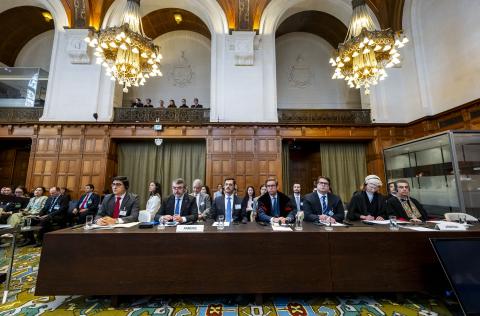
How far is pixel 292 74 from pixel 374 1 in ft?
12.6

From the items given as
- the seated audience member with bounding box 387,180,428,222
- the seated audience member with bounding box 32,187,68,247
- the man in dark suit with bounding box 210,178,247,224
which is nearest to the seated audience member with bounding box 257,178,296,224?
the man in dark suit with bounding box 210,178,247,224

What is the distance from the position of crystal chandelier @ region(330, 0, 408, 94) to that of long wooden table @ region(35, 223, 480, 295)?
397cm

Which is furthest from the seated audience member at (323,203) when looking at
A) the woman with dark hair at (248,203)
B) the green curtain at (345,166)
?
the green curtain at (345,166)

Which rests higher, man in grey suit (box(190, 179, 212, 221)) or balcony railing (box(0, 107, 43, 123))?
balcony railing (box(0, 107, 43, 123))

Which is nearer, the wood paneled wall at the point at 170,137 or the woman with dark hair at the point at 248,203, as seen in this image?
the woman with dark hair at the point at 248,203

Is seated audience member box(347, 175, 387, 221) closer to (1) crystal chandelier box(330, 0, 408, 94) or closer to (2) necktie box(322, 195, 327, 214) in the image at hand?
(2) necktie box(322, 195, 327, 214)

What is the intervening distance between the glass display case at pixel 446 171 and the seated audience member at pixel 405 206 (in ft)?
9.14

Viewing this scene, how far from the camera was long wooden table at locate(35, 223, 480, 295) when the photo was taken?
216 cm

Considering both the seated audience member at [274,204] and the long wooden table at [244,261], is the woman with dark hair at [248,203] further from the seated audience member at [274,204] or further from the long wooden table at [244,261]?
the long wooden table at [244,261]

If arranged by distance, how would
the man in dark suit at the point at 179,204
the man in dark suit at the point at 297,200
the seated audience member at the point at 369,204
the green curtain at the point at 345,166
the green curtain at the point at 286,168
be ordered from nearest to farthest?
1. the seated audience member at the point at 369,204
2. the man in dark suit at the point at 179,204
3. the man in dark suit at the point at 297,200
4. the green curtain at the point at 286,168
5. the green curtain at the point at 345,166

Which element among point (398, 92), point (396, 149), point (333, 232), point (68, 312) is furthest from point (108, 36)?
point (398, 92)

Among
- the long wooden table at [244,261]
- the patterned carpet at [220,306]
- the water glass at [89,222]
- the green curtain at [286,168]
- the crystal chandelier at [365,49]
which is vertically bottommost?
the patterned carpet at [220,306]

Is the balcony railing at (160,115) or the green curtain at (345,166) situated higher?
the balcony railing at (160,115)

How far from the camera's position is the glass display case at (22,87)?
8070mm
